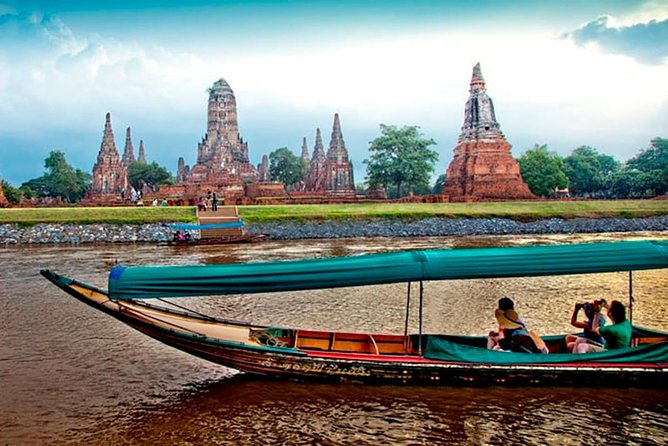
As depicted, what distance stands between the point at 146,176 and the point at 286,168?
76.5 feet

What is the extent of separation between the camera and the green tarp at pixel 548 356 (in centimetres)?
885

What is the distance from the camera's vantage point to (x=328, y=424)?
7.85 metres

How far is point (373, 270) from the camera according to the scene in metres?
8.97

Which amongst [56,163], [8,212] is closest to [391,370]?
[8,212]

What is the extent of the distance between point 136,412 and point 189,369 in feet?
6.35

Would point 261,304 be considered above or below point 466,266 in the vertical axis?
below

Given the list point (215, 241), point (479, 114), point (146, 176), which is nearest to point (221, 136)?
point (146, 176)

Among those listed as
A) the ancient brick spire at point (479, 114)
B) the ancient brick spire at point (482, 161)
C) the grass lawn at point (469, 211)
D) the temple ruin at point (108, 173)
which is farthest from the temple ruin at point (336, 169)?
the temple ruin at point (108, 173)

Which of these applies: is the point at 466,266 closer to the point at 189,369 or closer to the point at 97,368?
the point at 189,369

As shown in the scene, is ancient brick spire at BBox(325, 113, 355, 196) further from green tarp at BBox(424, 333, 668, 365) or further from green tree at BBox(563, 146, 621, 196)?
green tarp at BBox(424, 333, 668, 365)

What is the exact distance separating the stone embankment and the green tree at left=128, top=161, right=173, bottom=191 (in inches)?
1961

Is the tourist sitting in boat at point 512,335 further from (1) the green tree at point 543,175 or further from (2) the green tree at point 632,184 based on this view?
(2) the green tree at point 632,184

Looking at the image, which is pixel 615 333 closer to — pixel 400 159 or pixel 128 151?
pixel 400 159

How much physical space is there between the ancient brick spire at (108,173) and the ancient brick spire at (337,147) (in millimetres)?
26947
